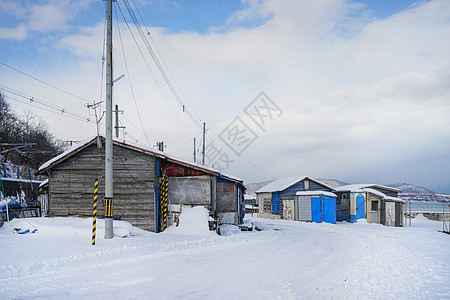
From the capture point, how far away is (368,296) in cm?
750

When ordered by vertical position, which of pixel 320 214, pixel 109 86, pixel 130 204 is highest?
pixel 109 86

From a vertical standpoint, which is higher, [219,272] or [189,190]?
[189,190]

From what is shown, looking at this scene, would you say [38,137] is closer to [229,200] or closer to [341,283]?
[229,200]

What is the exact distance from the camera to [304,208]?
36312 millimetres

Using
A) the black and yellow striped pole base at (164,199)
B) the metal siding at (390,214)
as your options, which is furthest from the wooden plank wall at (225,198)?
the metal siding at (390,214)

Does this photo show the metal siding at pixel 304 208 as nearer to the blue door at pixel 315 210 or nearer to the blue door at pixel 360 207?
the blue door at pixel 315 210

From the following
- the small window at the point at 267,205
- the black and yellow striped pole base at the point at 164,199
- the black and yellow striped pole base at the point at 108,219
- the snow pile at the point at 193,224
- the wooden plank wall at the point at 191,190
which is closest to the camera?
the black and yellow striped pole base at the point at 108,219

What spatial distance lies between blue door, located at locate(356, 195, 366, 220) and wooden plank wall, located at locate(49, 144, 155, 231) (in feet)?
77.8

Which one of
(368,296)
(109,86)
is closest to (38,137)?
(109,86)

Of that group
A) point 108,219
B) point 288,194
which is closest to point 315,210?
point 288,194

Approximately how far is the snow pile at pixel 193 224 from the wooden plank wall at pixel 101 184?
1.52 meters

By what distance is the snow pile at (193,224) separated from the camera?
19.1 metres

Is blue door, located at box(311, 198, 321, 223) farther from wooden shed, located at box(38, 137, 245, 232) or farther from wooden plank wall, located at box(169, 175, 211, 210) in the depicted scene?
wooden shed, located at box(38, 137, 245, 232)

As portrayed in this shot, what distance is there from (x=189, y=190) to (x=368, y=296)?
1485 cm
